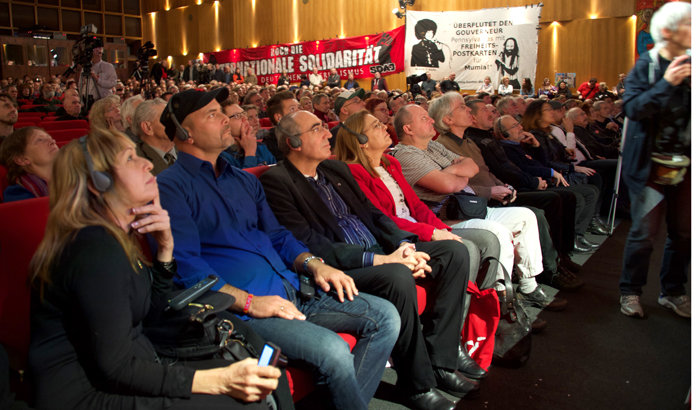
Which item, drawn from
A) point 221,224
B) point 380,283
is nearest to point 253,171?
point 221,224

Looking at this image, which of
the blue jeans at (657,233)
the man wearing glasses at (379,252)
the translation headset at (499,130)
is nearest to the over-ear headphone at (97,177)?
the man wearing glasses at (379,252)

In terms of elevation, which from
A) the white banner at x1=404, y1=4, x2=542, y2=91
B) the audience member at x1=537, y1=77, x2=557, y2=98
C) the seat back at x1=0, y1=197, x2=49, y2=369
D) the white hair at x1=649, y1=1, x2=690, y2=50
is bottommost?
the seat back at x1=0, y1=197, x2=49, y2=369

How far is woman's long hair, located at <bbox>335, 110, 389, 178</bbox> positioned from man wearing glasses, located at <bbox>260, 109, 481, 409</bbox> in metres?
0.21

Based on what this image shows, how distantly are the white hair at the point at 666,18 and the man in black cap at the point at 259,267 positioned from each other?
1135mm

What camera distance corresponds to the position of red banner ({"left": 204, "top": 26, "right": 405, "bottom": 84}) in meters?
15.6

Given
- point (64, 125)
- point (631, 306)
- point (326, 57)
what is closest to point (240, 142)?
point (631, 306)

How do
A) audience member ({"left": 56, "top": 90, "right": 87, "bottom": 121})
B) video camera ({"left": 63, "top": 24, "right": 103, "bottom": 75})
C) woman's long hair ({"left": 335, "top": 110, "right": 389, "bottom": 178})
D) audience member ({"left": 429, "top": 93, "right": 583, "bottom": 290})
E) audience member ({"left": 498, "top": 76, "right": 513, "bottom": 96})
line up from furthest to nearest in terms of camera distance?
audience member ({"left": 498, "top": 76, "right": 513, "bottom": 96}) → video camera ({"left": 63, "top": 24, "right": 103, "bottom": 75}) → audience member ({"left": 56, "top": 90, "right": 87, "bottom": 121}) → audience member ({"left": 429, "top": 93, "right": 583, "bottom": 290}) → woman's long hair ({"left": 335, "top": 110, "right": 389, "bottom": 178})

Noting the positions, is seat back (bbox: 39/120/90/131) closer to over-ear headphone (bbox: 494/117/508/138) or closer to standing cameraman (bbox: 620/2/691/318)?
over-ear headphone (bbox: 494/117/508/138)

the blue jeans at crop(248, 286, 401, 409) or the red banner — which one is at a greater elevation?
the red banner

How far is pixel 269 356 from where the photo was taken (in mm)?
1229

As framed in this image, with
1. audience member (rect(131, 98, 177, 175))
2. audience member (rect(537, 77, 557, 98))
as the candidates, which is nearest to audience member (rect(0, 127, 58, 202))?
audience member (rect(131, 98, 177, 175))

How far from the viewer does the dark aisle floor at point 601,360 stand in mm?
→ 641

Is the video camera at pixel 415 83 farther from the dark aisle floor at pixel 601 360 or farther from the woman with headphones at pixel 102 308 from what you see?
the woman with headphones at pixel 102 308

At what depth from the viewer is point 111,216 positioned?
1223 mm
